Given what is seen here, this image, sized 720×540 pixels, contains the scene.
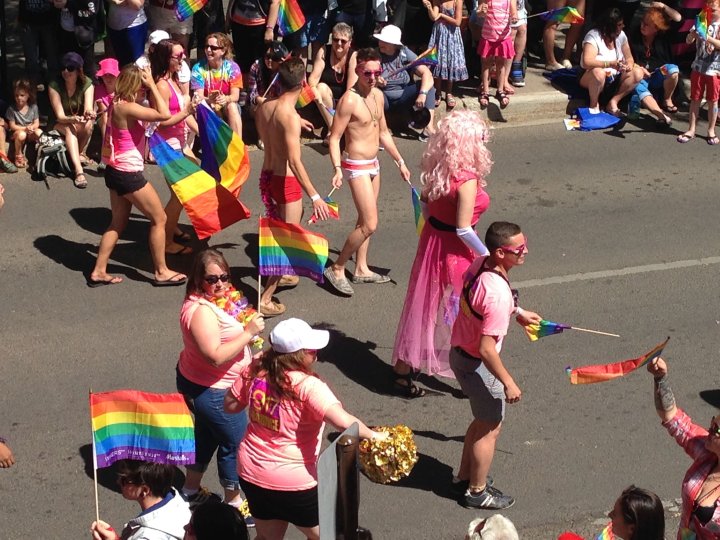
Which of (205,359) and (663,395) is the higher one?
(663,395)

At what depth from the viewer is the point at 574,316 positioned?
9211 mm

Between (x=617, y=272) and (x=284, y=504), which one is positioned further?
(x=617, y=272)

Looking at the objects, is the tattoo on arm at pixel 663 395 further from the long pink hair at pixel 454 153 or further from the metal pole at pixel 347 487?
the long pink hair at pixel 454 153

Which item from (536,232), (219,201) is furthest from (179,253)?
(536,232)

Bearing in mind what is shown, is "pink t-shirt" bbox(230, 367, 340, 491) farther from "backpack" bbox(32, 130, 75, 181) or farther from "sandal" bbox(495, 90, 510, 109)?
"sandal" bbox(495, 90, 510, 109)

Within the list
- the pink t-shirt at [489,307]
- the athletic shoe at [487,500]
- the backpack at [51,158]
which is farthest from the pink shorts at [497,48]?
the athletic shoe at [487,500]

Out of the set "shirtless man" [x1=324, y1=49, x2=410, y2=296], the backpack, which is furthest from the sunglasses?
the backpack

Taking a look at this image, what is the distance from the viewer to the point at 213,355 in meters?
6.29

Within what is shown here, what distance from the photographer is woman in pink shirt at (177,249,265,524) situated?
6320 millimetres

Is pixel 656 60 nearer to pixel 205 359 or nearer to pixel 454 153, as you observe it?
pixel 454 153

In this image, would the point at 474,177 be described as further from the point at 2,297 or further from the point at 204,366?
the point at 2,297

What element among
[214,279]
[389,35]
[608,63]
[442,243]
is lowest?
[608,63]

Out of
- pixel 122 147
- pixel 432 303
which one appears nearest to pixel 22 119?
pixel 122 147

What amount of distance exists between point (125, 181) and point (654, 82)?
7.46m
